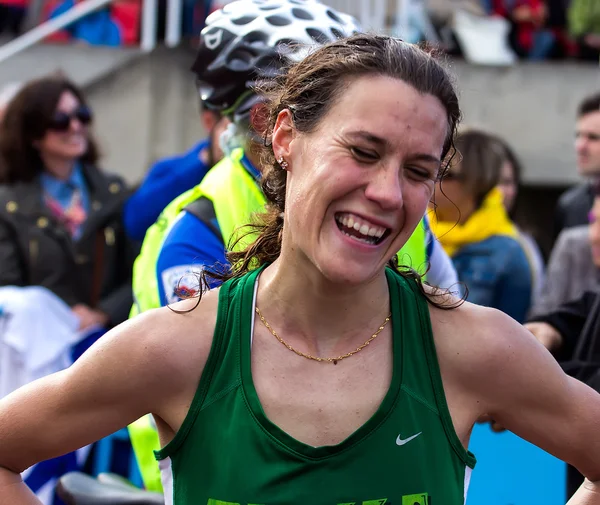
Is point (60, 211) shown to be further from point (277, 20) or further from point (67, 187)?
point (277, 20)

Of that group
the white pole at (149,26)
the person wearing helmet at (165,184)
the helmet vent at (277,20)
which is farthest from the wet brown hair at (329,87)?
the white pole at (149,26)

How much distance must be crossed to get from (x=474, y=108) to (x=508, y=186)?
3.58m

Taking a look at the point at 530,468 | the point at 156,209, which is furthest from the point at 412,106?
the point at 156,209

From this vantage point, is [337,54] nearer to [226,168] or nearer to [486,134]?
[226,168]

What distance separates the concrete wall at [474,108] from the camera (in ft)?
33.2

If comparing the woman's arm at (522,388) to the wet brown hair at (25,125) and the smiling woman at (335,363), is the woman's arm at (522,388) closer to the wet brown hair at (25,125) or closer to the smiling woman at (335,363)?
the smiling woman at (335,363)

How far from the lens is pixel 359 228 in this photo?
88.4 inches

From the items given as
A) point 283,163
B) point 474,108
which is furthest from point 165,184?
point 474,108

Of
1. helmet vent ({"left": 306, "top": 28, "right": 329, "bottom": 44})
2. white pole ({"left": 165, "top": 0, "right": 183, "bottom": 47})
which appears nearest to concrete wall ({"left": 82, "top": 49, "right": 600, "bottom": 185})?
white pole ({"left": 165, "top": 0, "right": 183, "bottom": 47})

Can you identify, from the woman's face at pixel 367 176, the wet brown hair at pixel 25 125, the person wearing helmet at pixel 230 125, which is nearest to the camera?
the woman's face at pixel 367 176

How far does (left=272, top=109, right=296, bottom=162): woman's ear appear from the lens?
2.43 meters

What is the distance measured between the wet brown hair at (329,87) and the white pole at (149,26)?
793 centimetres

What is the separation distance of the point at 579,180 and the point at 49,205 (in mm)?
5630

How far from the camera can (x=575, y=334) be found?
146 inches
